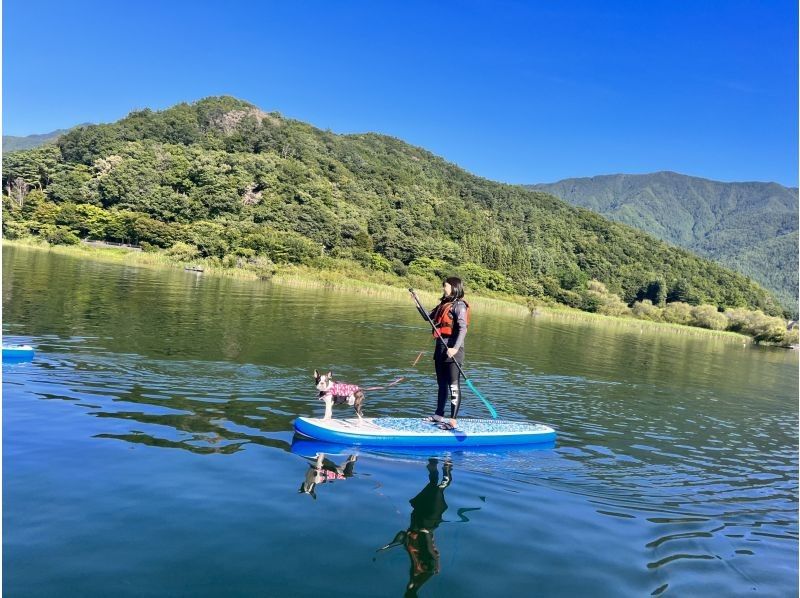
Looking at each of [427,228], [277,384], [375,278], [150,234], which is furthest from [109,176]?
[277,384]

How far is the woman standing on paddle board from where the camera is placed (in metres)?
9.29

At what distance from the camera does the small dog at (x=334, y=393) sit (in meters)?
8.67

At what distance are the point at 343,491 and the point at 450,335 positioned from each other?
3.61m

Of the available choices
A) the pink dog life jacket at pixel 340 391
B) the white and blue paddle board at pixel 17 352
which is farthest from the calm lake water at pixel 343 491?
the pink dog life jacket at pixel 340 391

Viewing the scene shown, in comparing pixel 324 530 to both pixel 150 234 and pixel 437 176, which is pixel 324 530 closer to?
pixel 150 234

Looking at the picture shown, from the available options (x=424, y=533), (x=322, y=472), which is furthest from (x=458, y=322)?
(x=424, y=533)

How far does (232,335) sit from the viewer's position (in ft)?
59.7

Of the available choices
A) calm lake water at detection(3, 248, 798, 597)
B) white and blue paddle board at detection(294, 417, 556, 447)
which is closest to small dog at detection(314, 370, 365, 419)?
white and blue paddle board at detection(294, 417, 556, 447)

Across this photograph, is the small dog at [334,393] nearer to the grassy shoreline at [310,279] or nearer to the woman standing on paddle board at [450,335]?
the woman standing on paddle board at [450,335]

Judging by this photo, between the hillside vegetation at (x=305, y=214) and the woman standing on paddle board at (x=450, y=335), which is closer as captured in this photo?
the woman standing on paddle board at (x=450, y=335)

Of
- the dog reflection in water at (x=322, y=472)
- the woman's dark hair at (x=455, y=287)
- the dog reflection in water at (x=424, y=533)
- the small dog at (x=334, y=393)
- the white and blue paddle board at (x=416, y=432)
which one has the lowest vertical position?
the dog reflection in water at (x=424, y=533)

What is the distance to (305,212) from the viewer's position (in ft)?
310

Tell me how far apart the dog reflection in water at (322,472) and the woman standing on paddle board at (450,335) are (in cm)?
224

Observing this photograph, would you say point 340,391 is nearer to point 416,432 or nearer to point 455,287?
point 416,432
